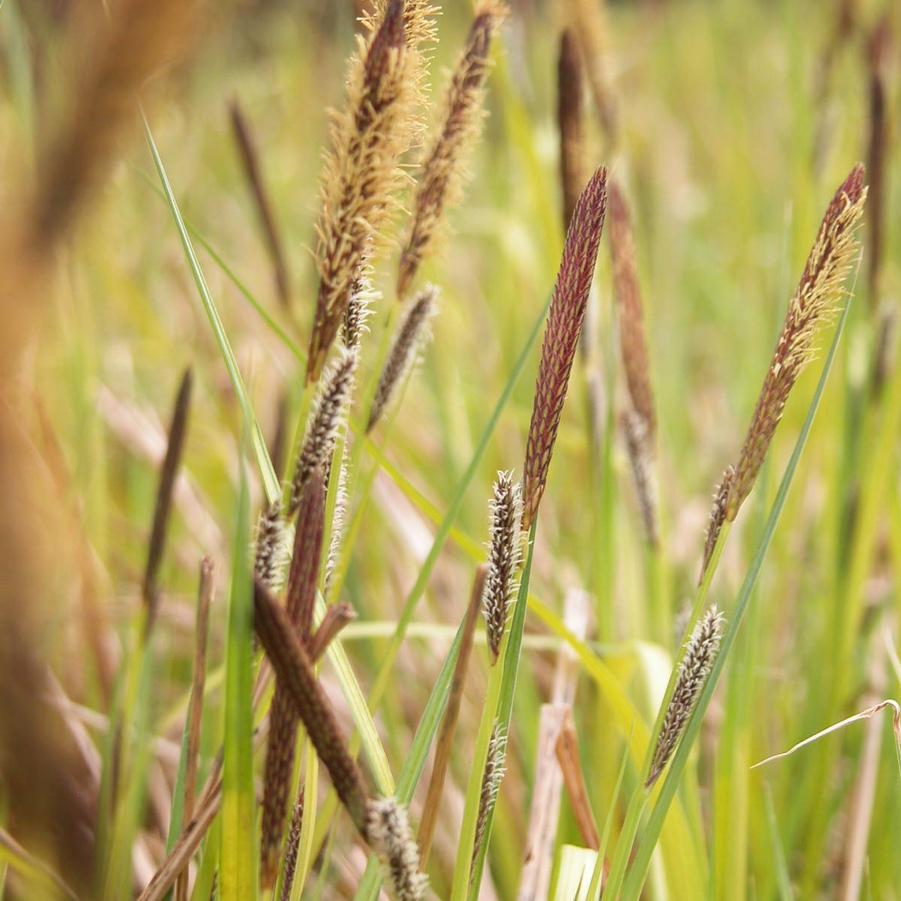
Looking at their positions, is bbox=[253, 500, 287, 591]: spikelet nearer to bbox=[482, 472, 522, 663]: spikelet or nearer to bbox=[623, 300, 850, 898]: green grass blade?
bbox=[482, 472, 522, 663]: spikelet

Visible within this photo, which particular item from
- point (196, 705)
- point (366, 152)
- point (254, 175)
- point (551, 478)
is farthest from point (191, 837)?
point (551, 478)

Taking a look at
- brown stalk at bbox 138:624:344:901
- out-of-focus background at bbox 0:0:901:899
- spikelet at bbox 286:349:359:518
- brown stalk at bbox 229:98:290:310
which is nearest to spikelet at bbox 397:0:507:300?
out-of-focus background at bbox 0:0:901:899

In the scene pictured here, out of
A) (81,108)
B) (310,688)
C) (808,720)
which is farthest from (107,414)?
(81,108)

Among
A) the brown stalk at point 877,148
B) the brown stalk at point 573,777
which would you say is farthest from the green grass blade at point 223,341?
the brown stalk at point 877,148

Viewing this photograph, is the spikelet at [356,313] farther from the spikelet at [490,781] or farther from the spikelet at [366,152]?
the spikelet at [490,781]

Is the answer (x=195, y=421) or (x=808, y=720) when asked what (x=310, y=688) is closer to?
(x=808, y=720)

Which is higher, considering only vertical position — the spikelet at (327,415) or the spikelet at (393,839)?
the spikelet at (327,415)
